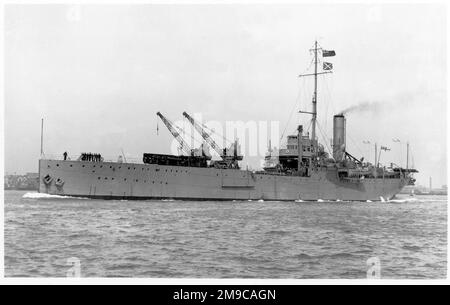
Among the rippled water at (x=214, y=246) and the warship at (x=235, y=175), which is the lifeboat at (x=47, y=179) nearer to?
the warship at (x=235, y=175)

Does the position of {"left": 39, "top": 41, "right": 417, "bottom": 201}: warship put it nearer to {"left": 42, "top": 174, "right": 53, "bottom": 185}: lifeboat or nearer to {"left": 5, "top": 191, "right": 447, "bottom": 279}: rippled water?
{"left": 42, "top": 174, "right": 53, "bottom": 185}: lifeboat

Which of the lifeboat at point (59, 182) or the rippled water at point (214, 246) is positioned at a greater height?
the lifeboat at point (59, 182)

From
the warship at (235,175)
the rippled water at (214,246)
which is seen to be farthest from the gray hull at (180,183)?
the rippled water at (214,246)

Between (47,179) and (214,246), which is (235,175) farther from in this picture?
(214,246)

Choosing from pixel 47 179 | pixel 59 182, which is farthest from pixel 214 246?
pixel 47 179

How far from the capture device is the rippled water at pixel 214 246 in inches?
543

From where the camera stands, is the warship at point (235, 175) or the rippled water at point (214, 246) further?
the warship at point (235, 175)

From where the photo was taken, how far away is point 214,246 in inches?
669

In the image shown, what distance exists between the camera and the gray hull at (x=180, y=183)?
123 feet

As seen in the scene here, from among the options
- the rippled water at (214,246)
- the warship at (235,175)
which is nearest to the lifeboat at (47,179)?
the warship at (235,175)

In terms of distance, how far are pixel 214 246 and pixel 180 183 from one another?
24.1 meters
